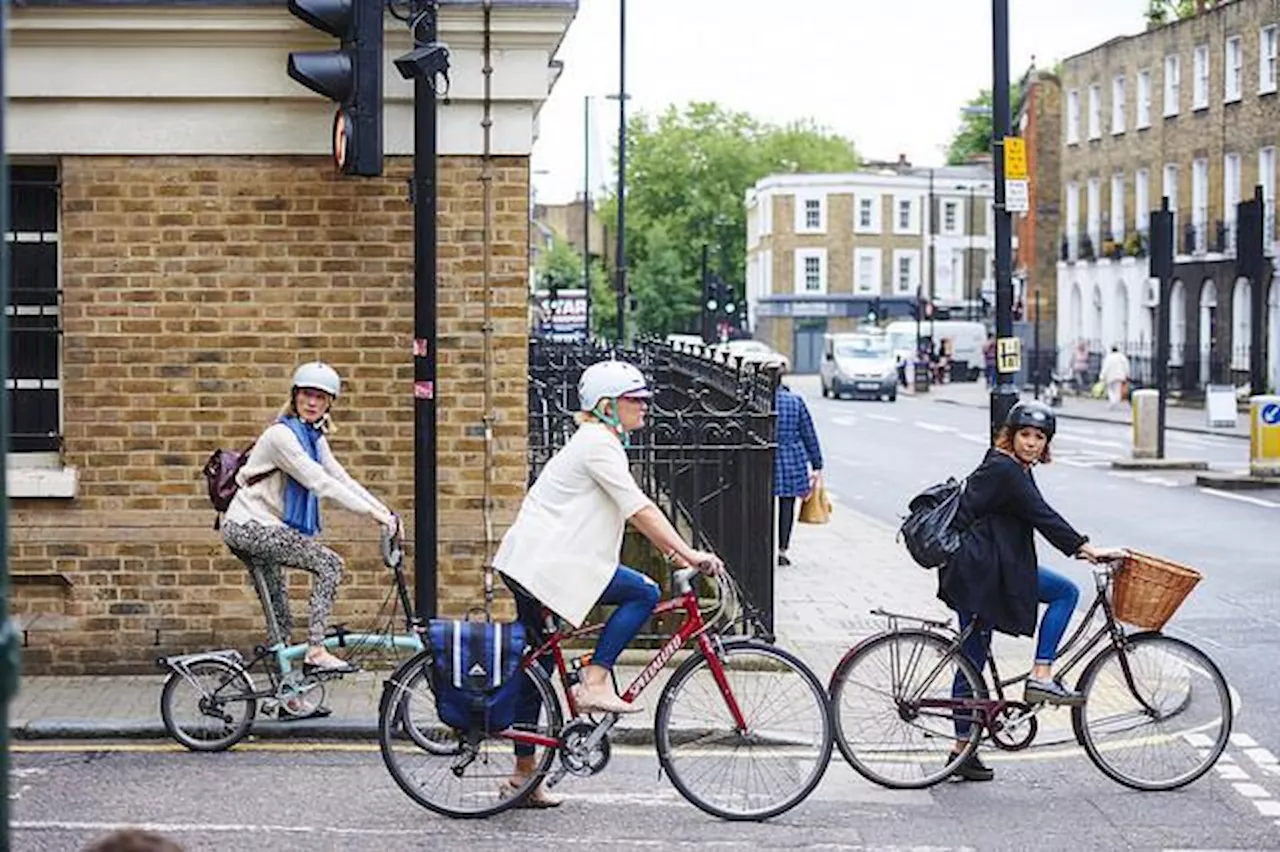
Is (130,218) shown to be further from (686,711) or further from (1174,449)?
(1174,449)

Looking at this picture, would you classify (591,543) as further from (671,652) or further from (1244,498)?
(1244,498)

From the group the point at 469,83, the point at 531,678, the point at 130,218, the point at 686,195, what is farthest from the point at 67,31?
the point at 686,195

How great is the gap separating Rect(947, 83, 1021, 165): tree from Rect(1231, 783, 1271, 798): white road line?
360 ft

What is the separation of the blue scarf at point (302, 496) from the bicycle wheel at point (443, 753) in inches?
66.7

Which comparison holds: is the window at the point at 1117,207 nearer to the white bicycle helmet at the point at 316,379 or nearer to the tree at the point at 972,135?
the tree at the point at 972,135

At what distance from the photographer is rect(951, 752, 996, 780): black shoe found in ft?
30.5

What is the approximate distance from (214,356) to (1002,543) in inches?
183

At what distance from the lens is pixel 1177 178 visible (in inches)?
2537

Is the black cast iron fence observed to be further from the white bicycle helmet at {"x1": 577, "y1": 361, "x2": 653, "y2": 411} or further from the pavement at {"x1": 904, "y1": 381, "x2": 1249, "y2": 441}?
the pavement at {"x1": 904, "y1": 381, "x2": 1249, "y2": 441}

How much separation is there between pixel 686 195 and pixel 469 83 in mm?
113342

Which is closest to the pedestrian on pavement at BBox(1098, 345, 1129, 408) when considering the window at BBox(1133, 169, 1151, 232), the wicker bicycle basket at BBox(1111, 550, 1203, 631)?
the window at BBox(1133, 169, 1151, 232)

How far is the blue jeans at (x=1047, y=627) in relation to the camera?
913 centimetres

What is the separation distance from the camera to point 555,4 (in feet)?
37.9

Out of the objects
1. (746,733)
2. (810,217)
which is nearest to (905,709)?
(746,733)
